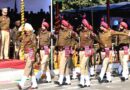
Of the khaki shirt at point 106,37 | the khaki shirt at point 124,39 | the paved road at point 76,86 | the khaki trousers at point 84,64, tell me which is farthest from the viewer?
the khaki shirt at point 124,39

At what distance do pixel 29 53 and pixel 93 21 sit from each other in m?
14.2

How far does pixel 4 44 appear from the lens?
58.3 feet

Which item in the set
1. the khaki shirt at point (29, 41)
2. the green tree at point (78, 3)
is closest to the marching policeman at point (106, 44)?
the khaki shirt at point (29, 41)

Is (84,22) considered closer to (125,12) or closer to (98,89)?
(98,89)

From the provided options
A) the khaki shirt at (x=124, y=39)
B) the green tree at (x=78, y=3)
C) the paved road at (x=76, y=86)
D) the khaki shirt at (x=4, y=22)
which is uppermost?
the green tree at (x=78, y=3)

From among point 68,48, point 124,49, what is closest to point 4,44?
point 68,48

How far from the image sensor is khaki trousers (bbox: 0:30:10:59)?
692 inches

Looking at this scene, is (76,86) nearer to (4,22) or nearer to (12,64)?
(12,64)

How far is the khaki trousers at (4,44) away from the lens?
17.6 meters

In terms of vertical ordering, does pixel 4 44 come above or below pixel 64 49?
above

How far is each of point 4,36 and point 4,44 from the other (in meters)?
0.37

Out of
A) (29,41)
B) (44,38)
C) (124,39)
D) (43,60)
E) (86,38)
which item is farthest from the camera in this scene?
(124,39)

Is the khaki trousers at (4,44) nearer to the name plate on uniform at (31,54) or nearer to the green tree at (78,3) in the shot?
the name plate on uniform at (31,54)

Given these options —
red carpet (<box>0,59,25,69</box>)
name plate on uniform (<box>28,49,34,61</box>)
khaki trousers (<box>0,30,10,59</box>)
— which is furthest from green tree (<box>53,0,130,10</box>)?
name plate on uniform (<box>28,49,34,61</box>)
